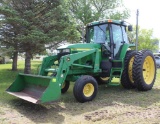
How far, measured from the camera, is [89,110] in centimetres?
596

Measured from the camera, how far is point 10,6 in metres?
12.2

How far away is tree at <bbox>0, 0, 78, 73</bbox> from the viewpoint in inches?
446

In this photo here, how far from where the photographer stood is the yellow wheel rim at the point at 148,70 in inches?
345

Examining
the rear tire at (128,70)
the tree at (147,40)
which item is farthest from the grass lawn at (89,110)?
the tree at (147,40)

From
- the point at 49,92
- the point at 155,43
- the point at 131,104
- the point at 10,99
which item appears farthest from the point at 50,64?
the point at 155,43

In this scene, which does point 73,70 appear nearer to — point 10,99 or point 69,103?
point 69,103

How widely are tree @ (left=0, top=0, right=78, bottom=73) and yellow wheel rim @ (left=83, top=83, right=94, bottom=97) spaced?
5130 millimetres

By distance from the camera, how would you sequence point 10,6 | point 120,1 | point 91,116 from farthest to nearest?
point 120,1, point 10,6, point 91,116

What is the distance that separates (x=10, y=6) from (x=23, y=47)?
89.8 inches

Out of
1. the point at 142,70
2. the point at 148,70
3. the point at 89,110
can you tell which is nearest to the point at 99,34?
the point at 142,70

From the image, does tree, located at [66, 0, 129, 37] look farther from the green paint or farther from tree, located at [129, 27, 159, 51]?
the green paint

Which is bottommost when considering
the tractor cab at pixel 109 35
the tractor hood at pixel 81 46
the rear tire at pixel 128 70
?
the rear tire at pixel 128 70

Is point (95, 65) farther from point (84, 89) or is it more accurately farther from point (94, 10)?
point (94, 10)

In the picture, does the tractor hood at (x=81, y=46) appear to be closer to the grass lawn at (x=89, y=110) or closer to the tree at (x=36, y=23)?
the grass lawn at (x=89, y=110)
